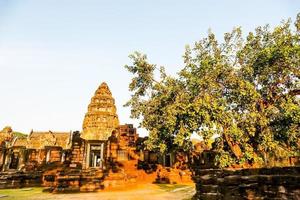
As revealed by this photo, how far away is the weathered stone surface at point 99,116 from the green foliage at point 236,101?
1743cm

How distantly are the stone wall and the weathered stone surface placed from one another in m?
26.6

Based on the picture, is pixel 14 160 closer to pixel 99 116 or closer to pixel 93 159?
pixel 99 116

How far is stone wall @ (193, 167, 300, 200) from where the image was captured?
577cm

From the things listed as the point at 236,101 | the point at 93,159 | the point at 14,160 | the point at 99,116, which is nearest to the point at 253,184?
the point at 236,101

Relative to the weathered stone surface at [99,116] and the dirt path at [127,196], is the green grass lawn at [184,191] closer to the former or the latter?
the dirt path at [127,196]

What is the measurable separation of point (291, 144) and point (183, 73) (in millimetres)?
8591

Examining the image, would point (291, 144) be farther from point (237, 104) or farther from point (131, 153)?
point (131, 153)

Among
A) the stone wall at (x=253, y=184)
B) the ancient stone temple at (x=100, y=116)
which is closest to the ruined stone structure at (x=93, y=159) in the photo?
the ancient stone temple at (x=100, y=116)

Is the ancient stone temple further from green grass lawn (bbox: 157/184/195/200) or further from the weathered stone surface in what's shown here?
green grass lawn (bbox: 157/184/195/200)

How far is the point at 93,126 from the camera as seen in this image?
34.7 metres

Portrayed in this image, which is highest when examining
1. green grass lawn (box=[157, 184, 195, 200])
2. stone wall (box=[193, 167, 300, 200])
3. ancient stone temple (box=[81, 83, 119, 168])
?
ancient stone temple (box=[81, 83, 119, 168])

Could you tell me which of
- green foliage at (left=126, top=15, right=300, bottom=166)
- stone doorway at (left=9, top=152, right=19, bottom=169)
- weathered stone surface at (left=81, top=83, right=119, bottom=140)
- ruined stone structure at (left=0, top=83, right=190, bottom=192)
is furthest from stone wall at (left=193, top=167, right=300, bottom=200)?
stone doorway at (left=9, top=152, right=19, bottom=169)

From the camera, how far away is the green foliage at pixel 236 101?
14.0 meters

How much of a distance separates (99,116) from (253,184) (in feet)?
96.7
